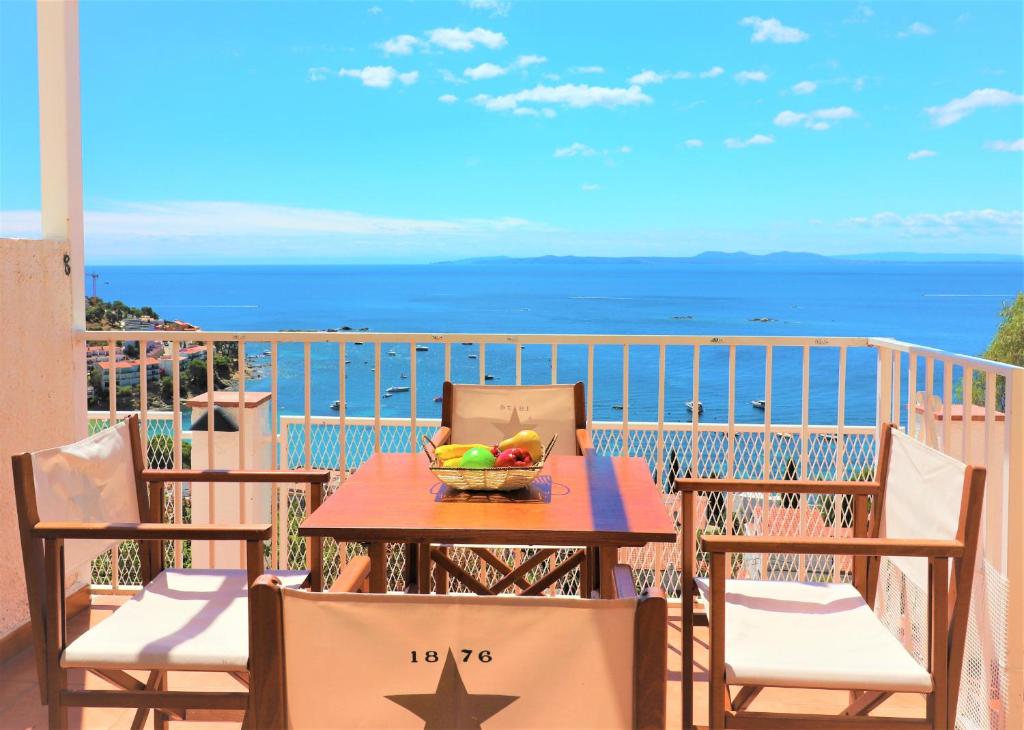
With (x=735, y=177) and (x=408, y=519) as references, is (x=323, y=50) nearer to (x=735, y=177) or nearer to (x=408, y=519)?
(x=735, y=177)

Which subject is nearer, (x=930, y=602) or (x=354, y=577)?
(x=354, y=577)

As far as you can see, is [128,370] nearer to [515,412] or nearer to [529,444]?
[515,412]

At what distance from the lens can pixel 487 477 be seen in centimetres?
227

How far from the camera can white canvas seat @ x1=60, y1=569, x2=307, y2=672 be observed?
2004 mm

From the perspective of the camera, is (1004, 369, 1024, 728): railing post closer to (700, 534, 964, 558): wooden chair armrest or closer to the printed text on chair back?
(700, 534, 964, 558): wooden chair armrest

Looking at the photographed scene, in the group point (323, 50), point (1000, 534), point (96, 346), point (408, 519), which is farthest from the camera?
point (323, 50)

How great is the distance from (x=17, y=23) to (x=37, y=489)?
2.66 m

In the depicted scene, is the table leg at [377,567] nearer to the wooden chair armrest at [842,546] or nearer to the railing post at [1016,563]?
the wooden chair armrest at [842,546]

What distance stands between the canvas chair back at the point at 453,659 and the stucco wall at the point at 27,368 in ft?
8.22

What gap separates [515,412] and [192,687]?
4.50 feet

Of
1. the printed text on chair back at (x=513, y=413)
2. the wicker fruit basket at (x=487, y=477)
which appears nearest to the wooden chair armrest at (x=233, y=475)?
the wicker fruit basket at (x=487, y=477)

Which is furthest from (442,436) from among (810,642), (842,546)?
(842,546)

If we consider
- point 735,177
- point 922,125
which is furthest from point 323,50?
point 922,125

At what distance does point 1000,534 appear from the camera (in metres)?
2.63
